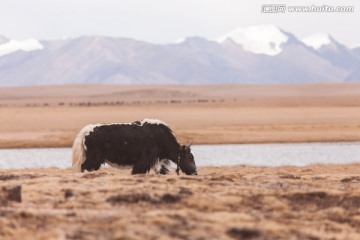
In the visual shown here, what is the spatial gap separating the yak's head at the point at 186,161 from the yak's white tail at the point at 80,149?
223 centimetres

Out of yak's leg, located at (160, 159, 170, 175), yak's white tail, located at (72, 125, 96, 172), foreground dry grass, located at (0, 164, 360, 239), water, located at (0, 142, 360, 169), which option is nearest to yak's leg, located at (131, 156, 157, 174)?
yak's leg, located at (160, 159, 170, 175)

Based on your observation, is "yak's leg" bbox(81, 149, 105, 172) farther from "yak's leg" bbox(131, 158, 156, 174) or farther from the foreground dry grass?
the foreground dry grass

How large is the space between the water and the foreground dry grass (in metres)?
15.6

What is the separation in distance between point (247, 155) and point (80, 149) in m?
19.0

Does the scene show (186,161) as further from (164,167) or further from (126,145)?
(126,145)

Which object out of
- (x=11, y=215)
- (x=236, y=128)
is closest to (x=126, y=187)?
(x=11, y=215)

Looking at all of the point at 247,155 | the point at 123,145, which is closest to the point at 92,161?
the point at 123,145

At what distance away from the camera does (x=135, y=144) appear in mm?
17797

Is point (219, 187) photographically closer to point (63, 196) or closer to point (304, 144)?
point (63, 196)

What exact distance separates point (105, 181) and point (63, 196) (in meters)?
2.08

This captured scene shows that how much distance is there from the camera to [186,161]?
18.4 meters

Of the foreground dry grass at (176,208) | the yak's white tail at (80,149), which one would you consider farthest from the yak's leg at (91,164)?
Result: the foreground dry grass at (176,208)

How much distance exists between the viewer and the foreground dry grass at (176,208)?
399 inches

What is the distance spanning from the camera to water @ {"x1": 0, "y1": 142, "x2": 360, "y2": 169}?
32.0m
